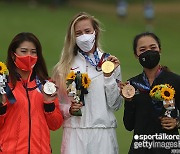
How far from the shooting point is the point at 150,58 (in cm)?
760

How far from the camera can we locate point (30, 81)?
774 cm

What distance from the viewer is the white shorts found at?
7844 mm

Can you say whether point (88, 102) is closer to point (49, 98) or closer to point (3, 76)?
point (49, 98)

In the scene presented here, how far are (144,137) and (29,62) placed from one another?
154 cm

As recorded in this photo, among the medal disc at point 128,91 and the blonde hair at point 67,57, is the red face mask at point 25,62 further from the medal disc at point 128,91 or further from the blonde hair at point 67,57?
the medal disc at point 128,91

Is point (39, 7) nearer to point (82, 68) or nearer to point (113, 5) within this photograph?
point (113, 5)

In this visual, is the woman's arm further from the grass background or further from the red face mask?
the grass background

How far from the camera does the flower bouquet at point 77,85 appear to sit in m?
7.75

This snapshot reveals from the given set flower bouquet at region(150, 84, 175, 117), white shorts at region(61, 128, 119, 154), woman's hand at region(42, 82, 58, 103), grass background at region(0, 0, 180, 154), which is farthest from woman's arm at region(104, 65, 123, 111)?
grass background at region(0, 0, 180, 154)

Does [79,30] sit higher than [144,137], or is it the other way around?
[79,30]

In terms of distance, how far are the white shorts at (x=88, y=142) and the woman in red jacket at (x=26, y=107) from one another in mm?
266

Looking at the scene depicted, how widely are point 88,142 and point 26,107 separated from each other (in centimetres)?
86

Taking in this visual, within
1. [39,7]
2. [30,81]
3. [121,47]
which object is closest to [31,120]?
[30,81]

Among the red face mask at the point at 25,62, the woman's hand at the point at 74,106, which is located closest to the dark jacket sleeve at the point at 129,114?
the woman's hand at the point at 74,106
